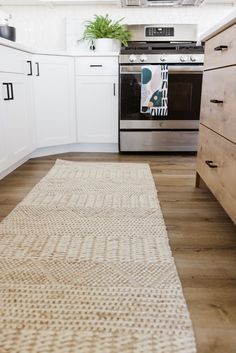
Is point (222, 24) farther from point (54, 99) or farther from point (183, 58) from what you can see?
point (54, 99)

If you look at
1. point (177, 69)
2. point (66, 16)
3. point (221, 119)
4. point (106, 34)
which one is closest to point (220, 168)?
point (221, 119)

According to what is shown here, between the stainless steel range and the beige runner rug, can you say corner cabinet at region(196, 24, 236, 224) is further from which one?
the stainless steel range

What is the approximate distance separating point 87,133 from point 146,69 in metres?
0.81

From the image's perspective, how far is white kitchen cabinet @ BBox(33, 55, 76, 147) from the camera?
277cm

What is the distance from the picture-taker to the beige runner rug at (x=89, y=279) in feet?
2.78

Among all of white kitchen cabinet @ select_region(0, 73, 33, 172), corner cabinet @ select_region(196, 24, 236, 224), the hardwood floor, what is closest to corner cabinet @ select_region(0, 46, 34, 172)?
white kitchen cabinet @ select_region(0, 73, 33, 172)

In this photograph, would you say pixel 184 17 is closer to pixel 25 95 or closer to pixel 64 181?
pixel 25 95

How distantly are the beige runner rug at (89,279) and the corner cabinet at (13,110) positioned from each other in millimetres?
528

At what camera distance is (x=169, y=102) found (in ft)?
9.48

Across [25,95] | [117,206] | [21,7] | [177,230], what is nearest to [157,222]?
[177,230]

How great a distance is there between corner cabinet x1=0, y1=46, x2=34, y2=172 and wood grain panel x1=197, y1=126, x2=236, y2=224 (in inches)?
50.8

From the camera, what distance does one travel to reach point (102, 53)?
291 centimetres

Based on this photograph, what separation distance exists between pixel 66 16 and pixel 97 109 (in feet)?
3.89

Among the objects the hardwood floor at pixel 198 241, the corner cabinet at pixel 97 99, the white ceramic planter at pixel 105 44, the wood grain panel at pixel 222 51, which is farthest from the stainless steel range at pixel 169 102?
the wood grain panel at pixel 222 51
